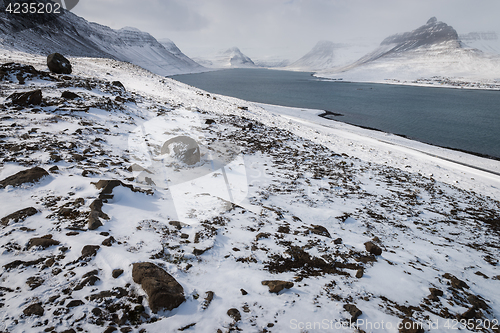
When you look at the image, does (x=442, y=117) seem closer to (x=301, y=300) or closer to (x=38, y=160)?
(x=301, y=300)

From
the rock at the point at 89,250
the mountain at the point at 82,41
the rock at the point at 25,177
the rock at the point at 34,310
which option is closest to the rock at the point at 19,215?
the rock at the point at 25,177

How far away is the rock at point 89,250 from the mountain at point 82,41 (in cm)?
4189

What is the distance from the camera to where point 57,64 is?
15.3m

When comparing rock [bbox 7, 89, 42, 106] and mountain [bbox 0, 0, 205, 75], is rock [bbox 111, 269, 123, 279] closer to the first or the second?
rock [bbox 7, 89, 42, 106]

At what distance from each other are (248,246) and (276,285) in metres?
1.28

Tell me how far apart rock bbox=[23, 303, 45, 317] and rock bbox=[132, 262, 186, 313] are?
1021mm

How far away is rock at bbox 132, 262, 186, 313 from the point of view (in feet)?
9.85

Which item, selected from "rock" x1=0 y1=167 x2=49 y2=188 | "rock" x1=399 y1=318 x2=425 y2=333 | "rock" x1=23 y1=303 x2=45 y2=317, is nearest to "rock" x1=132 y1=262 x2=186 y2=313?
"rock" x1=23 y1=303 x2=45 y2=317

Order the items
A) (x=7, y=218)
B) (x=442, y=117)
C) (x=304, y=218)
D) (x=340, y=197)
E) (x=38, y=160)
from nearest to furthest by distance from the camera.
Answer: (x=7, y=218) < (x=38, y=160) < (x=304, y=218) < (x=340, y=197) < (x=442, y=117)

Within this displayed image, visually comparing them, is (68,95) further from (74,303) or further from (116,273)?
(74,303)

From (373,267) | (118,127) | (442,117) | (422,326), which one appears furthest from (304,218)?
(442,117)

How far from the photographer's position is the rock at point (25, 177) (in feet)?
15.5

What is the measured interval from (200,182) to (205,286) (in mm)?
4496

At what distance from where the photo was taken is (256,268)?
14.1 feet
